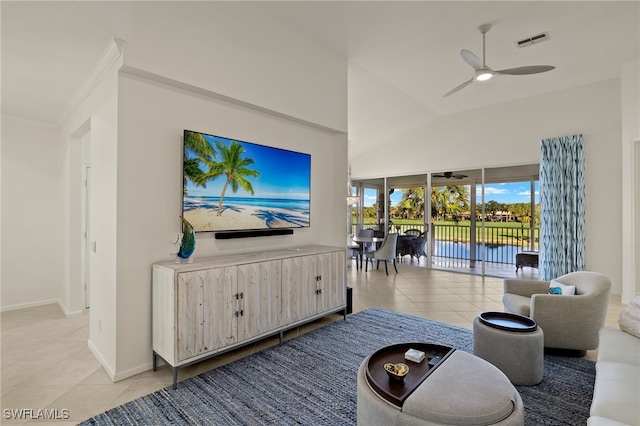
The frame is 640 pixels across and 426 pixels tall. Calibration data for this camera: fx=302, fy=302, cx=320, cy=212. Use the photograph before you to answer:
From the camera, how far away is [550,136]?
549 cm

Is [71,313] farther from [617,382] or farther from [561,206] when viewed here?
[561,206]

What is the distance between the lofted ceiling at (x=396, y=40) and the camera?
7.49 feet

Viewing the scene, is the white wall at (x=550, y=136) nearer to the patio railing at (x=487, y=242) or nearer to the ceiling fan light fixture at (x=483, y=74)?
the patio railing at (x=487, y=242)

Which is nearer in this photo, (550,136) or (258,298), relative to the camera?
(258,298)

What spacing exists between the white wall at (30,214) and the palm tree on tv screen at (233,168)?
3007 mm

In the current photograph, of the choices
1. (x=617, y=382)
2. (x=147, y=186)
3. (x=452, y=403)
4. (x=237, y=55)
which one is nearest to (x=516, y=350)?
(x=617, y=382)

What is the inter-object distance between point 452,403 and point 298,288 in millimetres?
2030

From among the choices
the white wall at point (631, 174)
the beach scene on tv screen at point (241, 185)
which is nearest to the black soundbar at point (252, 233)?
the beach scene on tv screen at point (241, 185)

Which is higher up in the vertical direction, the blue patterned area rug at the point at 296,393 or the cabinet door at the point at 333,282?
the cabinet door at the point at 333,282

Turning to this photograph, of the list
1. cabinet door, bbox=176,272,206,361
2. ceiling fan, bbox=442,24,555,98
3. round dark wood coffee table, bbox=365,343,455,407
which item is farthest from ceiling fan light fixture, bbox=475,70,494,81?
cabinet door, bbox=176,272,206,361

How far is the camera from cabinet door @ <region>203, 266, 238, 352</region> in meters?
2.50

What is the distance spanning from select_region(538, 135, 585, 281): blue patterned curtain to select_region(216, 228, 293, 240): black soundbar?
187 inches

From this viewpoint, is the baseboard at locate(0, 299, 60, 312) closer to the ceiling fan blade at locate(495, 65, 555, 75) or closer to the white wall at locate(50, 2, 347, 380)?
the white wall at locate(50, 2, 347, 380)

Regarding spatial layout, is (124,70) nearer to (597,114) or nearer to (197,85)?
(197,85)
